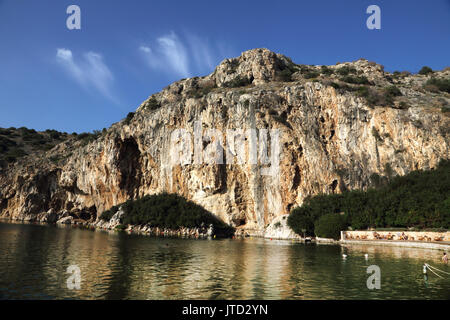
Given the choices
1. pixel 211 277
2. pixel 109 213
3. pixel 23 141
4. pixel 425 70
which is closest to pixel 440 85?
pixel 425 70

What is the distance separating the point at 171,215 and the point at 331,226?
1294 inches

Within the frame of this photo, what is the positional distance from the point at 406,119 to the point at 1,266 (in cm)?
5787

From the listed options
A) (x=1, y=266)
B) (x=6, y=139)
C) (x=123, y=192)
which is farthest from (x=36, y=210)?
(x=1, y=266)

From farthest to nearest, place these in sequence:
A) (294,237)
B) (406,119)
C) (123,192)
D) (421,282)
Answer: (123,192)
(406,119)
(294,237)
(421,282)

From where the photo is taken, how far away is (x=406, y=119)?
54.6m

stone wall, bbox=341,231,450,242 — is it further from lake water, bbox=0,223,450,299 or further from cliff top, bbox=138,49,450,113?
cliff top, bbox=138,49,450,113

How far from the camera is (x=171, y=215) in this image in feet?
214

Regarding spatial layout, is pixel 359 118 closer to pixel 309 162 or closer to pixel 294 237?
pixel 309 162

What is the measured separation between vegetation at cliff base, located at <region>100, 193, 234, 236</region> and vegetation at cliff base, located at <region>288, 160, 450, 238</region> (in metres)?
18.8

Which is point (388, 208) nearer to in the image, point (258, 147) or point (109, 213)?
point (258, 147)

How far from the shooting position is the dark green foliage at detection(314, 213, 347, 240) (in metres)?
44.4

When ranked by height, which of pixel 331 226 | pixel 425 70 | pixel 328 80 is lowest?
pixel 331 226

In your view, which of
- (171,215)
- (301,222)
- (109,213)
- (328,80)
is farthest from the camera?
(109,213)

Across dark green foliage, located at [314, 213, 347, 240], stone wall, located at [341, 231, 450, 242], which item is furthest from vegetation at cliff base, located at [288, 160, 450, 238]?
stone wall, located at [341, 231, 450, 242]
